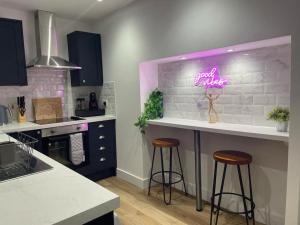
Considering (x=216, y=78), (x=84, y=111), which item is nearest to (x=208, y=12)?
(x=216, y=78)

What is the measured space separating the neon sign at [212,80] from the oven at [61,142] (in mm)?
1748

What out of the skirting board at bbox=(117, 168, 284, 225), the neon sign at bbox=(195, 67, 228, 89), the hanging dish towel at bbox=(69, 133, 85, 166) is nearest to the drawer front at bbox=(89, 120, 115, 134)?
the hanging dish towel at bbox=(69, 133, 85, 166)

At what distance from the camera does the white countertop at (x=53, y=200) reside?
773 mm

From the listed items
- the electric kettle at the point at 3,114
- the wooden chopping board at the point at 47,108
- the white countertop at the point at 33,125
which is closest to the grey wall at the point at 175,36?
the white countertop at the point at 33,125

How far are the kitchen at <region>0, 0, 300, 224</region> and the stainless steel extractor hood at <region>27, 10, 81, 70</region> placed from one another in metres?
0.03

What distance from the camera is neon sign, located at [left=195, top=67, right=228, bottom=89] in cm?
245

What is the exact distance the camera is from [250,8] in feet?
6.08

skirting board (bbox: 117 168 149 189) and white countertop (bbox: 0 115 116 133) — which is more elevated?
white countertop (bbox: 0 115 116 133)

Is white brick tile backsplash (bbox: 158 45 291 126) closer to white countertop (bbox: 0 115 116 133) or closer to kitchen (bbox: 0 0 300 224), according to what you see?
kitchen (bbox: 0 0 300 224)

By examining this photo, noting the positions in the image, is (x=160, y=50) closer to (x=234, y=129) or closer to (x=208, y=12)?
(x=208, y=12)

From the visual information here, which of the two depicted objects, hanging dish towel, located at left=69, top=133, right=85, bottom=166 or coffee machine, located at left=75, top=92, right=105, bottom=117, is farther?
coffee machine, located at left=75, top=92, right=105, bottom=117

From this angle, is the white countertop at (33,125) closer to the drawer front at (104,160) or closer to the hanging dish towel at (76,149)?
the hanging dish towel at (76,149)

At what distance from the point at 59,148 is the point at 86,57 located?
56.6 inches

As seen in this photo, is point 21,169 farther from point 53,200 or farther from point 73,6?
point 73,6
